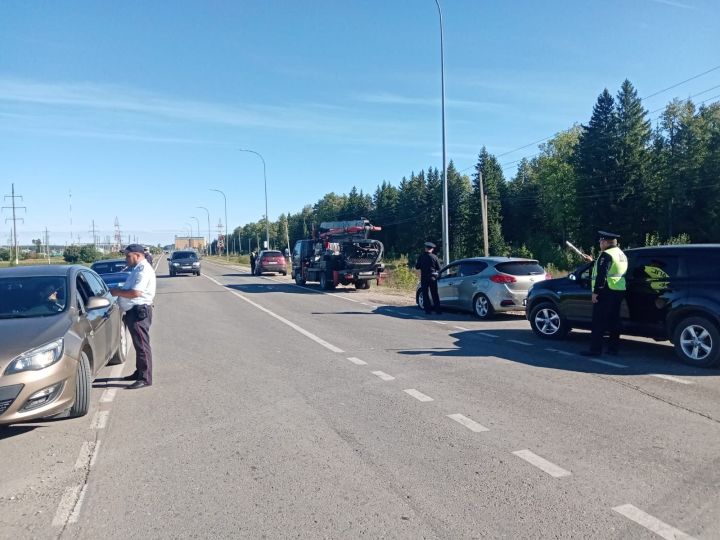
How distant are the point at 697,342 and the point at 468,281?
6.58 m

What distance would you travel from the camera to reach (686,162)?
5491 cm

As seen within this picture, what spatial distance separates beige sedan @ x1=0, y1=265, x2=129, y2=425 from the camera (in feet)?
16.6

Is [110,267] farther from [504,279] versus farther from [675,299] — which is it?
[675,299]

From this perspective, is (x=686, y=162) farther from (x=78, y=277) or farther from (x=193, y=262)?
(x=78, y=277)

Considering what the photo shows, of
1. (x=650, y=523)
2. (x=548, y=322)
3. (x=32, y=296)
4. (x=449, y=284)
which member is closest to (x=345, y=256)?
(x=449, y=284)

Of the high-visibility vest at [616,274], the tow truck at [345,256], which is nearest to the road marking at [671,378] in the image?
the high-visibility vest at [616,274]

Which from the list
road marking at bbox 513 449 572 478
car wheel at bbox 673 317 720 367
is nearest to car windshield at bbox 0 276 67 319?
road marking at bbox 513 449 572 478

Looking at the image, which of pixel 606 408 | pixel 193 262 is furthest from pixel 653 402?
pixel 193 262

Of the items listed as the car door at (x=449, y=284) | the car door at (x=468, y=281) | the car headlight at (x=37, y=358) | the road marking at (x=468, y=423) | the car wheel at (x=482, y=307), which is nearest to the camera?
the car headlight at (x=37, y=358)

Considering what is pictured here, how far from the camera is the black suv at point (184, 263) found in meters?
40.8

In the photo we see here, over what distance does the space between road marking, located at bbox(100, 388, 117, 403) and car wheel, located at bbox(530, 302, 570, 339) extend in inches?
277

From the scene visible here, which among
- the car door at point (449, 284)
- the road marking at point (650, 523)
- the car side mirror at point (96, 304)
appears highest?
the car side mirror at point (96, 304)

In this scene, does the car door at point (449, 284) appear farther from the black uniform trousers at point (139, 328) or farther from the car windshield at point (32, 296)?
the car windshield at point (32, 296)

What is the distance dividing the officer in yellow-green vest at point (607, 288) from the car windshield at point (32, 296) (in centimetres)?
702
